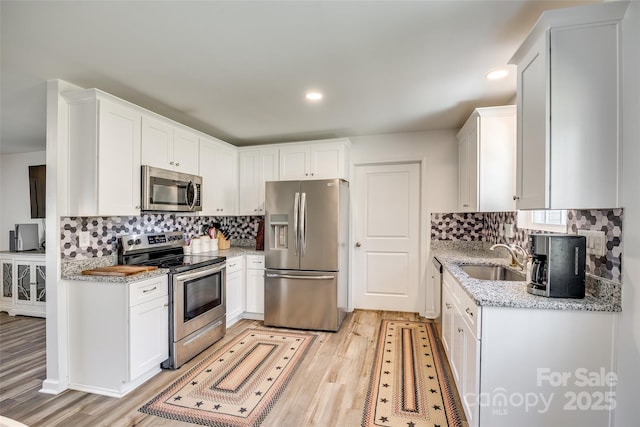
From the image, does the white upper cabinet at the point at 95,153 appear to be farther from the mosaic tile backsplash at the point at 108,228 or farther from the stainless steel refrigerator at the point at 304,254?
the stainless steel refrigerator at the point at 304,254

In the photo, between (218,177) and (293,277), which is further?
(218,177)

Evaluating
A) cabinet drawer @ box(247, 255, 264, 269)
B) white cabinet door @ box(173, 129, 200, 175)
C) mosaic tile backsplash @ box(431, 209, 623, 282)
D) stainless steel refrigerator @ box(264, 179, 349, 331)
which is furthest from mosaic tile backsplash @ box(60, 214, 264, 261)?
mosaic tile backsplash @ box(431, 209, 623, 282)

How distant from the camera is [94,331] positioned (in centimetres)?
225

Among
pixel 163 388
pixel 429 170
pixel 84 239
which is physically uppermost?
pixel 429 170

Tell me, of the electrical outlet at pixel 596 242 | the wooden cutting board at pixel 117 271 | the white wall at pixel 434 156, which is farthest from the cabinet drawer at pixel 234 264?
the electrical outlet at pixel 596 242

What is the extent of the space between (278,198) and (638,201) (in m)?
2.94

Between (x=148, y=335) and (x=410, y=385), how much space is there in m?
2.09

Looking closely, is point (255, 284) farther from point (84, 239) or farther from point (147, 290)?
point (84, 239)

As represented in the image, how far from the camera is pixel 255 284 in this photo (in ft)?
12.3

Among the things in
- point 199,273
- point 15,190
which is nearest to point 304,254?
point 199,273

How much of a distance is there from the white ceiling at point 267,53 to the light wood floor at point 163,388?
237 centimetres

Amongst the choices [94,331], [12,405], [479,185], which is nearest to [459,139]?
[479,185]

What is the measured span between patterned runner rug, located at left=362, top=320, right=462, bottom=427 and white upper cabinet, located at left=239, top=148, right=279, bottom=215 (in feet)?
7.58

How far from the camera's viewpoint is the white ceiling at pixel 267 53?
1.54 metres
